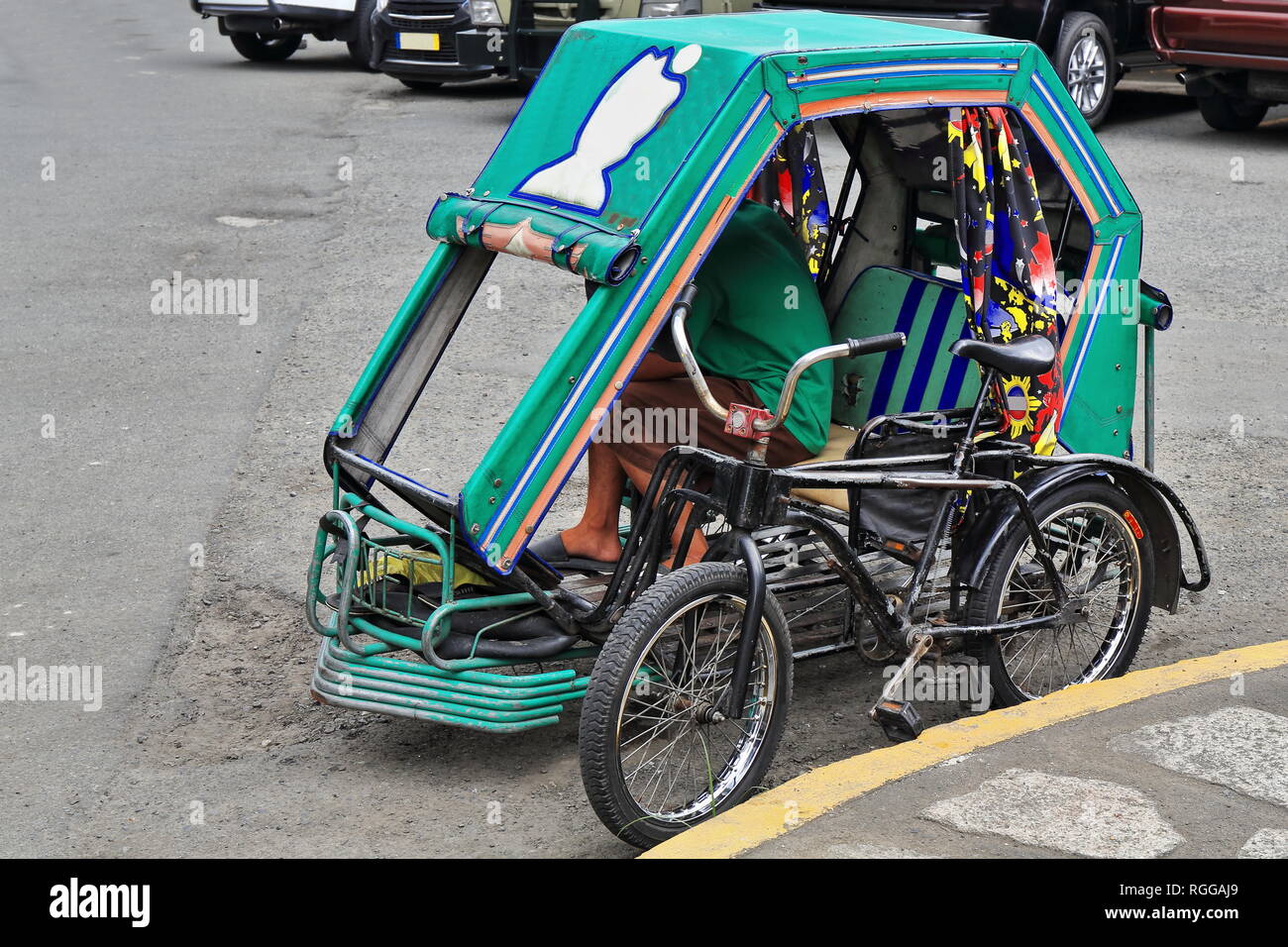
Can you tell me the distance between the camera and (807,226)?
5.42m

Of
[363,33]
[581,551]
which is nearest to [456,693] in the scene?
[581,551]

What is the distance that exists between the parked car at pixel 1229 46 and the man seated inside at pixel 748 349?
8849 mm

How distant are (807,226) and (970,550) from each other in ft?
4.83

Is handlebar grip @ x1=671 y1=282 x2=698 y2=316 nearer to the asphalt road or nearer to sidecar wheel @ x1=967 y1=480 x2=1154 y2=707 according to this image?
sidecar wheel @ x1=967 y1=480 x2=1154 y2=707

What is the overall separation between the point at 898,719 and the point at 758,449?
2.68 ft

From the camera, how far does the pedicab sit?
13.2 ft

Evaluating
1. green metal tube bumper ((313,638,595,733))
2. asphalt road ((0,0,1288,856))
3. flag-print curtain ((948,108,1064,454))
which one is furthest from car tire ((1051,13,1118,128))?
green metal tube bumper ((313,638,595,733))

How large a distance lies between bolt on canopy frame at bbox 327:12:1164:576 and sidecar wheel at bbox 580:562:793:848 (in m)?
0.48

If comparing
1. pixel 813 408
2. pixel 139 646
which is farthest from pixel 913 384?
pixel 139 646

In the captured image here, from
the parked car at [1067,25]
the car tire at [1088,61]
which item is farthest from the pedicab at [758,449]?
the car tire at [1088,61]

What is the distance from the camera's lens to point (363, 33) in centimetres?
1620

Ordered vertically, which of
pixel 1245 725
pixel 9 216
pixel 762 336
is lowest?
pixel 9 216
